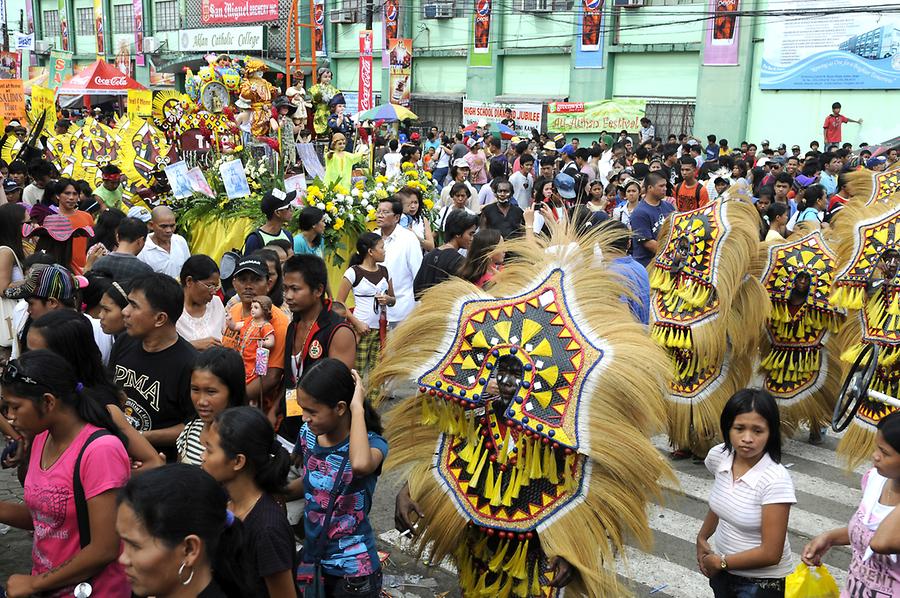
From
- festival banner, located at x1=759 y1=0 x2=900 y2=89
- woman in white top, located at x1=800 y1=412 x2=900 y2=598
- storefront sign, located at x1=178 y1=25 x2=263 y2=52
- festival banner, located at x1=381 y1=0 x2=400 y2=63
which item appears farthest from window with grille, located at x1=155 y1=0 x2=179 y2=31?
woman in white top, located at x1=800 y1=412 x2=900 y2=598

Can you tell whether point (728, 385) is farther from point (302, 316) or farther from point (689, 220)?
point (302, 316)

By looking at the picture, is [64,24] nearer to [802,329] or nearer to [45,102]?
[45,102]

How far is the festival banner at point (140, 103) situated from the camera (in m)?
Answer: 13.5

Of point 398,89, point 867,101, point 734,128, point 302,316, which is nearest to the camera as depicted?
point 302,316

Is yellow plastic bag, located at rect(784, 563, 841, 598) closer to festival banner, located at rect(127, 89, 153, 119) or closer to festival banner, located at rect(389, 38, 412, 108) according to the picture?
festival banner, located at rect(127, 89, 153, 119)

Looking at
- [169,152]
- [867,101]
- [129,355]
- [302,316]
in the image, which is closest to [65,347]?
[129,355]

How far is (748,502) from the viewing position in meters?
3.42

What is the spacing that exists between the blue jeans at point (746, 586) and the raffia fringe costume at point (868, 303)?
242cm

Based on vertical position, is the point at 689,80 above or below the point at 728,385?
above

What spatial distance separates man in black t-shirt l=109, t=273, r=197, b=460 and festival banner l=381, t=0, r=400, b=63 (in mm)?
30923

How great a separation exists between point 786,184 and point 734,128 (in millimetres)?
14466

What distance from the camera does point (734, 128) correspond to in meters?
23.9

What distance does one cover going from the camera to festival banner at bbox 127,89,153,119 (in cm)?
1346

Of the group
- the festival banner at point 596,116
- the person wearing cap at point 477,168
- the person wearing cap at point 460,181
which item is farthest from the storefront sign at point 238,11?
the person wearing cap at point 460,181
